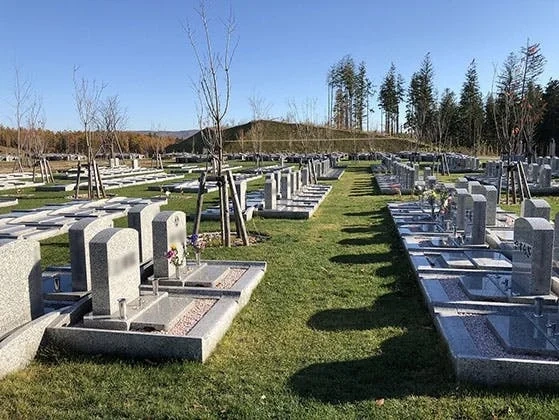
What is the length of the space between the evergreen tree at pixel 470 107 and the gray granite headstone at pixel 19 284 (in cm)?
A: 6185

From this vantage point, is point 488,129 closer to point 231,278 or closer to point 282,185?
point 282,185

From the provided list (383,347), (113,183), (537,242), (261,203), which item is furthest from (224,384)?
(113,183)

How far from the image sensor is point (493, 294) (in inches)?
262

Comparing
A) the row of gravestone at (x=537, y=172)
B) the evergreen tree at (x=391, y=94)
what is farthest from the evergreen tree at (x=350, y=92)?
the row of gravestone at (x=537, y=172)

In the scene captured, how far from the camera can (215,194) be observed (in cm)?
2177

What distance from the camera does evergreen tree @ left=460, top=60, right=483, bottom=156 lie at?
202 feet

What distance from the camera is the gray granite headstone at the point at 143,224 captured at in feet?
27.5

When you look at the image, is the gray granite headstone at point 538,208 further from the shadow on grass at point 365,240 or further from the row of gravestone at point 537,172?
the row of gravestone at point 537,172

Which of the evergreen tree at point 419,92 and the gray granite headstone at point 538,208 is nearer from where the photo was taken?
the gray granite headstone at point 538,208

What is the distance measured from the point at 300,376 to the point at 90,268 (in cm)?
→ 291

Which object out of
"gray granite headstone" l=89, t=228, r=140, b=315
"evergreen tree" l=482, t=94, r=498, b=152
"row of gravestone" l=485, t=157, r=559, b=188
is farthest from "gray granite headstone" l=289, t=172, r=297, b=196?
"evergreen tree" l=482, t=94, r=498, b=152

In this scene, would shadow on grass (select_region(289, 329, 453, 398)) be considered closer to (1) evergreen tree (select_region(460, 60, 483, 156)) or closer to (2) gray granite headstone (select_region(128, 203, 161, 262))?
(2) gray granite headstone (select_region(128, 203, 161, 262))

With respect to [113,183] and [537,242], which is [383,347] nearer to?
[537,242]

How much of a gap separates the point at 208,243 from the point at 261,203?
583 centimetres
